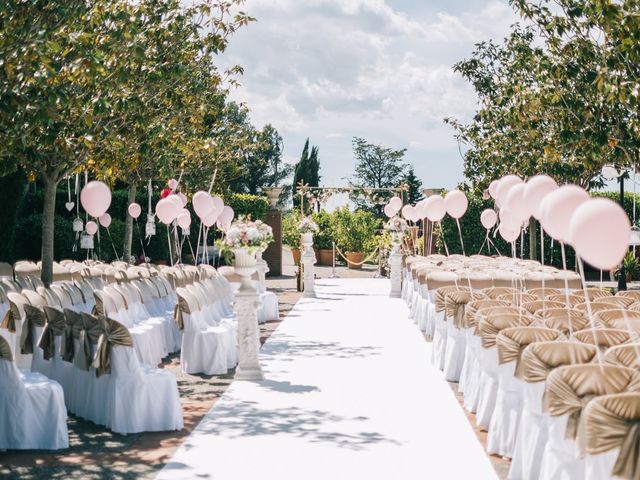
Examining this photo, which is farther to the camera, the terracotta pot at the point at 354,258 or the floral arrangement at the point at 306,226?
the terracotta pot at the point at 354,258

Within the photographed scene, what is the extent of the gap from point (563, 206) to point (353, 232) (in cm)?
2737

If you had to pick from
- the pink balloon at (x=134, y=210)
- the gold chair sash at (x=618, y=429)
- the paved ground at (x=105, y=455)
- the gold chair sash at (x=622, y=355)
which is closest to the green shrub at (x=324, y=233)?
the pink balloon at (x=134, y=210)

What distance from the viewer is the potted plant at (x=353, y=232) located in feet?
107

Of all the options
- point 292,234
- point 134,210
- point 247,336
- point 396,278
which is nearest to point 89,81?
point 247,336

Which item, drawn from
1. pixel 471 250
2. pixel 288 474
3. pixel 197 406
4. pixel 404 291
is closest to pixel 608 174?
pixel 404 291

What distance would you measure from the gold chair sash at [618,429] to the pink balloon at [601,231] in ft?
2.51

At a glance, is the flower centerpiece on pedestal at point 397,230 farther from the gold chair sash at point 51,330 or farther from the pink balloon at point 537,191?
the pink balloon at point 537,191

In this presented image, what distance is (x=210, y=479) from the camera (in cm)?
589

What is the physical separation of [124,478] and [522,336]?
3271 mm

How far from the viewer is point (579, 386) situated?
4.66 meters

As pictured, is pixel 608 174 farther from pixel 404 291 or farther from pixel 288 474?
pixel 288 474

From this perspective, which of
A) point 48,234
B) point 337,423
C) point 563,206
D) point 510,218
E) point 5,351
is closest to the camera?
point 563,206

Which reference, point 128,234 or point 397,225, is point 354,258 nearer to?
point 397,225

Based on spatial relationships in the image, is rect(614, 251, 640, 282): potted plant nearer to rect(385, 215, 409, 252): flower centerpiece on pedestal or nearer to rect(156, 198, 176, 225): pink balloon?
rect(385, 215, 409, 252): flower centerpiece on pedestal
